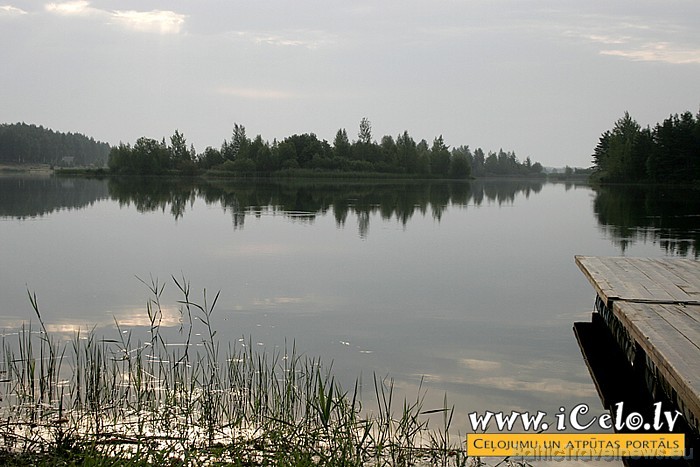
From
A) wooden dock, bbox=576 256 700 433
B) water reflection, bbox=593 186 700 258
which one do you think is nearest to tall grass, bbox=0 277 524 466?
wooden dock, bbox=576 256 700 433

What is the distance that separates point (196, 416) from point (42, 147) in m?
162

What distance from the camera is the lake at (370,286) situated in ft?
21.9

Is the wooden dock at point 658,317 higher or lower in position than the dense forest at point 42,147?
lower

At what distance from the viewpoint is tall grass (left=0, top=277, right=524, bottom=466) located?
13.6ft

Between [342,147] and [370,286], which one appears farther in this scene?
[342,147]

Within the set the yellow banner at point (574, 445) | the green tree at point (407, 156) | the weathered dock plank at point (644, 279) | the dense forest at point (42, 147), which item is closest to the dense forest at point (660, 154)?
the green tree at point (407, 156)

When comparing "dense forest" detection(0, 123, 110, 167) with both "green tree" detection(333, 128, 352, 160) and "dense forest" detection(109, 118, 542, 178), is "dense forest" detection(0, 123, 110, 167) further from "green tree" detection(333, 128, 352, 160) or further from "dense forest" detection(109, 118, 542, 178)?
"green tree" detection(333, 128, 352, 160)

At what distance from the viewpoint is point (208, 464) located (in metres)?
3.91

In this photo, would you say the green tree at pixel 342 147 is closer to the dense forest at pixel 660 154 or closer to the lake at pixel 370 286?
the dense forest at pixel 660 154

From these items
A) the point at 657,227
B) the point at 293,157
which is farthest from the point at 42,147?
the point at 657,227

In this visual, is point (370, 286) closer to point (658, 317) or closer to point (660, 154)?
point (658, 317)

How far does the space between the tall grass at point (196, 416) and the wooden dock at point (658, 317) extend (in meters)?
1.40

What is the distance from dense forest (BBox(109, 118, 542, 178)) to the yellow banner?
81402 mm

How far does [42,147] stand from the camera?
500ft
